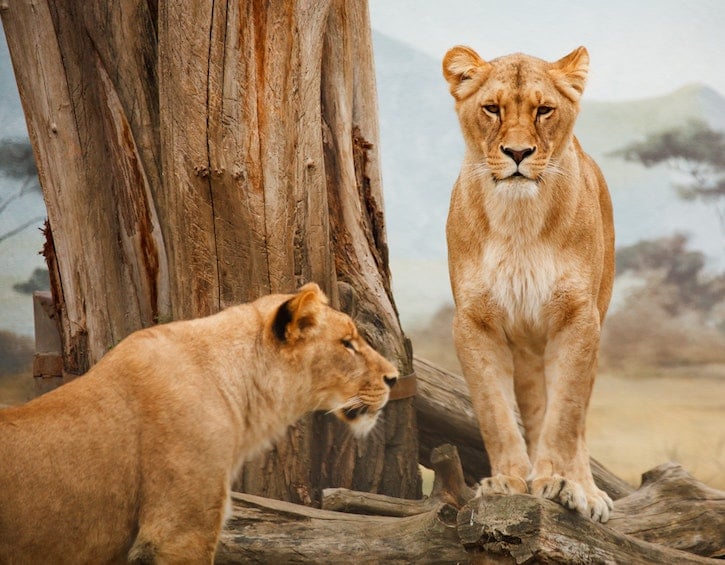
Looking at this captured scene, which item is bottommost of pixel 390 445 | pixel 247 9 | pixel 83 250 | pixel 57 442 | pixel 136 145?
pixel 57 442

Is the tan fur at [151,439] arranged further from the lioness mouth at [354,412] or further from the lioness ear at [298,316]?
the lioness mouth at [354,412]

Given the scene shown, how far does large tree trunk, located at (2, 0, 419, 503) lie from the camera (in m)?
4.12

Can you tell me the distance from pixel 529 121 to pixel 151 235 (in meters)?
1.78

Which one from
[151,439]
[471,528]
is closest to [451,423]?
[471,528]

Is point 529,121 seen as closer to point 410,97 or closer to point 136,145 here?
point 136,145

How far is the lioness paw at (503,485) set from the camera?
367 centimetres

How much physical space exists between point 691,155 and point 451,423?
211 inches

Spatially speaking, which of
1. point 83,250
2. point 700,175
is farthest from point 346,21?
point 700,175

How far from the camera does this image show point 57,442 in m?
3.19

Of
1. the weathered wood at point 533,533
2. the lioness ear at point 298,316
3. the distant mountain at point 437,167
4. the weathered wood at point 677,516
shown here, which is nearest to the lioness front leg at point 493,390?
the weathered wood at point 533,533

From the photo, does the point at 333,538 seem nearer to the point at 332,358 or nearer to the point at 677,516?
the point at 332,358

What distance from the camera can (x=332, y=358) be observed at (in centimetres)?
369

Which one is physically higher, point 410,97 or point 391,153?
point 410,97

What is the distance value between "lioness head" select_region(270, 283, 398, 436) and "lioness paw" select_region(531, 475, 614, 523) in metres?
0.65
